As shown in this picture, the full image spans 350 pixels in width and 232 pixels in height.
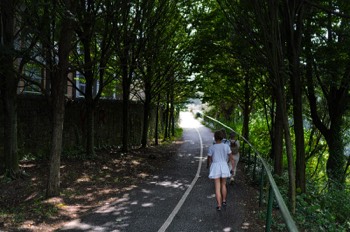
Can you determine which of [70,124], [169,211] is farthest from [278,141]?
[70,124]

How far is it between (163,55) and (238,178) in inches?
363

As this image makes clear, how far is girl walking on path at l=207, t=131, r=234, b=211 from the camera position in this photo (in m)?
7.87

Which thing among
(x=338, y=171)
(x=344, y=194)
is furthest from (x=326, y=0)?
(x=338, y=171)

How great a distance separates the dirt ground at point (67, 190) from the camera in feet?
23.6

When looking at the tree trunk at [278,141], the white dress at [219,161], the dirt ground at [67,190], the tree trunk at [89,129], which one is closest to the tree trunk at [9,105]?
the dirt ground at [67,190]

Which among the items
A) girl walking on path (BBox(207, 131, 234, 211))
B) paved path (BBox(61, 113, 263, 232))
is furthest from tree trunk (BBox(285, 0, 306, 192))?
girl walking on path (BBox(207, 131, 234, 211))

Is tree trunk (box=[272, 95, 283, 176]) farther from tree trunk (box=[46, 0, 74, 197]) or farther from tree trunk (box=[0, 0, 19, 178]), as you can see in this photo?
tree trunk (box=[0, 0, 19, 178])

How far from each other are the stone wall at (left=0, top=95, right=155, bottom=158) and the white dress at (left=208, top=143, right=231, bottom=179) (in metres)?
7.90

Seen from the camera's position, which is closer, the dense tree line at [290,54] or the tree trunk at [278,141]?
the dense tree line at [290,54]

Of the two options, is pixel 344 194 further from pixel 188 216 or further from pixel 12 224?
pixel 12 224

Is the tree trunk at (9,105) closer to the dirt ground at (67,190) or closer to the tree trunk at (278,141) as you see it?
the dirt ground at (67,190)

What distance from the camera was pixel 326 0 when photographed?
349 inches

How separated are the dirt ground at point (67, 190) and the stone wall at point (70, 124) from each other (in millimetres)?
1332

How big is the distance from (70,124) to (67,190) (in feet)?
23.0
